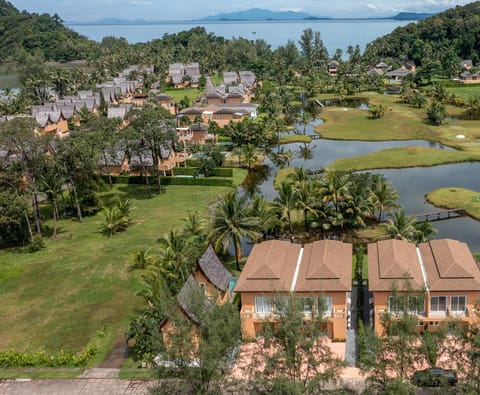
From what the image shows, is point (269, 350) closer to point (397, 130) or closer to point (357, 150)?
point (357, 150)

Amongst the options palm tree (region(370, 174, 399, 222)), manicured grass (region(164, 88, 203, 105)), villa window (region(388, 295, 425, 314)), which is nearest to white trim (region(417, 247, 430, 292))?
villa window (region(388, 295, 425, 314))

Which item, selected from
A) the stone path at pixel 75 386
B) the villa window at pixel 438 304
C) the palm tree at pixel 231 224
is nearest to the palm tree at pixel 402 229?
the villa window at pixel 438 304

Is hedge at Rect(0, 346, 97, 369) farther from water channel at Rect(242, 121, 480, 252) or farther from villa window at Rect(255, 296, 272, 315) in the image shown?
water channel at Rect(242, 121, 480, 252)

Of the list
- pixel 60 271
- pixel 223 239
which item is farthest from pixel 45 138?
pixel 223 239

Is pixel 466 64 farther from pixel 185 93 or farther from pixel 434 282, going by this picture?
pixel 434 282

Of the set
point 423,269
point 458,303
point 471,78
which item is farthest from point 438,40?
point 458,303

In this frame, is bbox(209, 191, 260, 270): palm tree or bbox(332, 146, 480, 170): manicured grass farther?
bbox(332, 146, 480, 170): manicured grass
